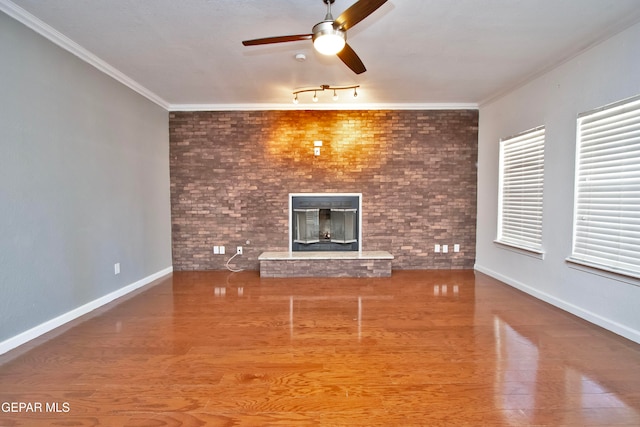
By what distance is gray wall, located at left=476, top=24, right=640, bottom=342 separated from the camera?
8.08 ft

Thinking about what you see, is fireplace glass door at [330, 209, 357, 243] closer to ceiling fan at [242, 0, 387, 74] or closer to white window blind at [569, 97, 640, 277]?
white window blind at [569, 97, 640, 277]

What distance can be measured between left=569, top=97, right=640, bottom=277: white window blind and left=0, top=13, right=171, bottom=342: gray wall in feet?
15.4

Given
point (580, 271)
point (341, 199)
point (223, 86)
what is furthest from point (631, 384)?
point (223, 86)

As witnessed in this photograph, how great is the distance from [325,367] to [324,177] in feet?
10.4

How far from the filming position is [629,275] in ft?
7.82

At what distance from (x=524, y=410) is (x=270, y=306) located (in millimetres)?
2229

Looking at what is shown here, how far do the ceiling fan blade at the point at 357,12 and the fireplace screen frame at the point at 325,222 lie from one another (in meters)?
2.95

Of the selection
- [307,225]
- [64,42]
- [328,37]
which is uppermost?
[64,42]

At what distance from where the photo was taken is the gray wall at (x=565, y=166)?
2463 millimetres

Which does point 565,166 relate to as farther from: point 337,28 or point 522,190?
point 337,28

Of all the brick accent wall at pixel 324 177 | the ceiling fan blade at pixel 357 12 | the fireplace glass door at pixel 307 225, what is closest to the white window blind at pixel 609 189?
the brick accent wall at pixel 324 177

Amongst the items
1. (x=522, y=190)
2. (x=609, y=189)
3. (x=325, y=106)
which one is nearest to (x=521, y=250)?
(x=522, y=190)

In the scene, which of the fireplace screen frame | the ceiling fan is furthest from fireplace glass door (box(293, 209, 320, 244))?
the ceiling fan

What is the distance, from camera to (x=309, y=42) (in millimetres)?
2760
